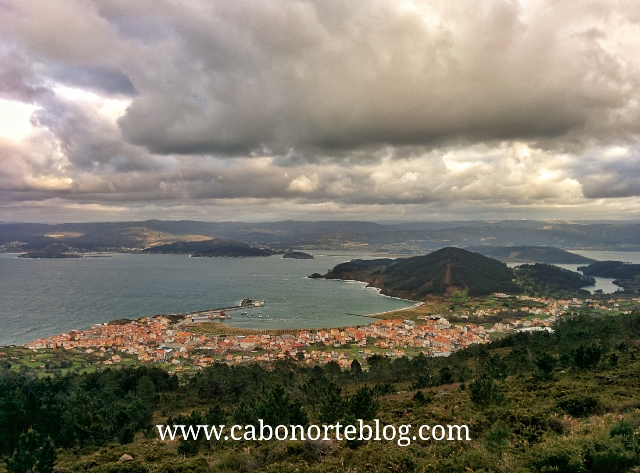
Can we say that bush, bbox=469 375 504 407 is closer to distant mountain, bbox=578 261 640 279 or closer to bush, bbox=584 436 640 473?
bush, bbox=584 436 640 473

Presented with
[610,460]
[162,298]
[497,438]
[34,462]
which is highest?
[610,460]

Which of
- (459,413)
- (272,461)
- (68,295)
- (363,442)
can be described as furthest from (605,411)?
(68,295)

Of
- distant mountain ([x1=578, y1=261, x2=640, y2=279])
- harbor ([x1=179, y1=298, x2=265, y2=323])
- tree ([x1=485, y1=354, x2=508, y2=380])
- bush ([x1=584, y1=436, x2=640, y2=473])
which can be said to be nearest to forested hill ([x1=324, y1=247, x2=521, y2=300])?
harbor ([x1=179, y1=298, x2=265, y2=323])

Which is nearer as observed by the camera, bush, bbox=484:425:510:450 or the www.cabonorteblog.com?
bush, bbox=484:425:510:450

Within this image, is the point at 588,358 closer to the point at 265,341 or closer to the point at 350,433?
the point at 350,433

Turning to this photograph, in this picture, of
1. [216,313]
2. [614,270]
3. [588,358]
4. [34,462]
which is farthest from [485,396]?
[614,270]

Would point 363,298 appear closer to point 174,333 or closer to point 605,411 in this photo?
point 174,333

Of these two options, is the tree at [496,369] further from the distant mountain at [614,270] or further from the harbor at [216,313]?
the distant mountain at [614,270]
